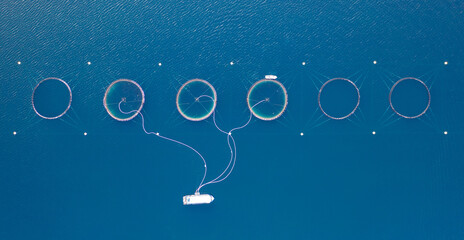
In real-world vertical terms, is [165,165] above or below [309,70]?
below

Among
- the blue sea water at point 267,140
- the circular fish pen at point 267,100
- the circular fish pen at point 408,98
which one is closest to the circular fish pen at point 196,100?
the blue sea water at point 267,140

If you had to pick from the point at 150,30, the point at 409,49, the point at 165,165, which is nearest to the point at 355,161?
the point at 409,49

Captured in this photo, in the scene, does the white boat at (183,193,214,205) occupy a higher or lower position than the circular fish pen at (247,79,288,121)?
lower

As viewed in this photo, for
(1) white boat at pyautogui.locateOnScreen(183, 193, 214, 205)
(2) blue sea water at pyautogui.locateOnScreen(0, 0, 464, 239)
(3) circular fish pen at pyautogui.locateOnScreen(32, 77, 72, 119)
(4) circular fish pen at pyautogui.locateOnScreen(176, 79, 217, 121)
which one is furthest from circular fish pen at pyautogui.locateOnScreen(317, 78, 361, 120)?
→ (3) circular fish pen at pyautogui.locateOnScreen(32, 77, 72, 119)

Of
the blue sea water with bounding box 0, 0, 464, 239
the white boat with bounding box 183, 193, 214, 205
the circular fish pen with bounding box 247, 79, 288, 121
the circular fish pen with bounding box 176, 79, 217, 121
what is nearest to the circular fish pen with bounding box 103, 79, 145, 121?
the blue sea water with bounding box 0, 0, 464, 239

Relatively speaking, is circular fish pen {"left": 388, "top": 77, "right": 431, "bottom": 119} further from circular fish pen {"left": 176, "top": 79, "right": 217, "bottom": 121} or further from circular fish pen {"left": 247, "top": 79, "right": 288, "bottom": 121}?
circular fish pen {"left": 176, "top": 79, "right": 217, "bottom": 121}

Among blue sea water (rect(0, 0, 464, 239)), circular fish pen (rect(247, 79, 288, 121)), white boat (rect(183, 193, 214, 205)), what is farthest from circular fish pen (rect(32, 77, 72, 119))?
circular fish pen (rect(247, 79, 288, 121))

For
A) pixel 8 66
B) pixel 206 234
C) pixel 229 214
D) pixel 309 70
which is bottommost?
pixel 206 234

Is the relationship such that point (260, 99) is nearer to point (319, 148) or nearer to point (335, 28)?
point (319, 148)

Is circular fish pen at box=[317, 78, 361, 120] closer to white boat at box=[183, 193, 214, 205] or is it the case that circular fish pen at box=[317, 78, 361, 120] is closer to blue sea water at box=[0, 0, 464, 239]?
blue sea water at box=[0, 0, 464, 239]
